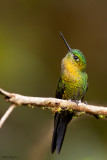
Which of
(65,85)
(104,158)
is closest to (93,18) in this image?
(65,85)

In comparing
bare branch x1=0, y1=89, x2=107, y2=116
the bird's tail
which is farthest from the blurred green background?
bare branch x1=0, y1=89, x2=107, y2=116

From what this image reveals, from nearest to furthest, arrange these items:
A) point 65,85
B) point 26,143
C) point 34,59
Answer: point 65,85
point 26,143
point 34,59

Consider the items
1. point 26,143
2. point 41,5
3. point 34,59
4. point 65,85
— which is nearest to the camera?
point 65,85

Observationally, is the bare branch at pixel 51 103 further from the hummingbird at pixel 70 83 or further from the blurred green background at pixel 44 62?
the blurred green background at pixel 44 62

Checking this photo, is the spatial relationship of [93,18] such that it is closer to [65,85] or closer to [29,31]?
[29,31]

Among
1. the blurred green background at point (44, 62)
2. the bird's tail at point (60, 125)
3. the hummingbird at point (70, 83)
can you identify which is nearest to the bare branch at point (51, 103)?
the hummingbird at point (70, 83)

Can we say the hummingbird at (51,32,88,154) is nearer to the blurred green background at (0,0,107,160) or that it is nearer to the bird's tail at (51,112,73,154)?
the bird's tail at (51,112,73,154)
